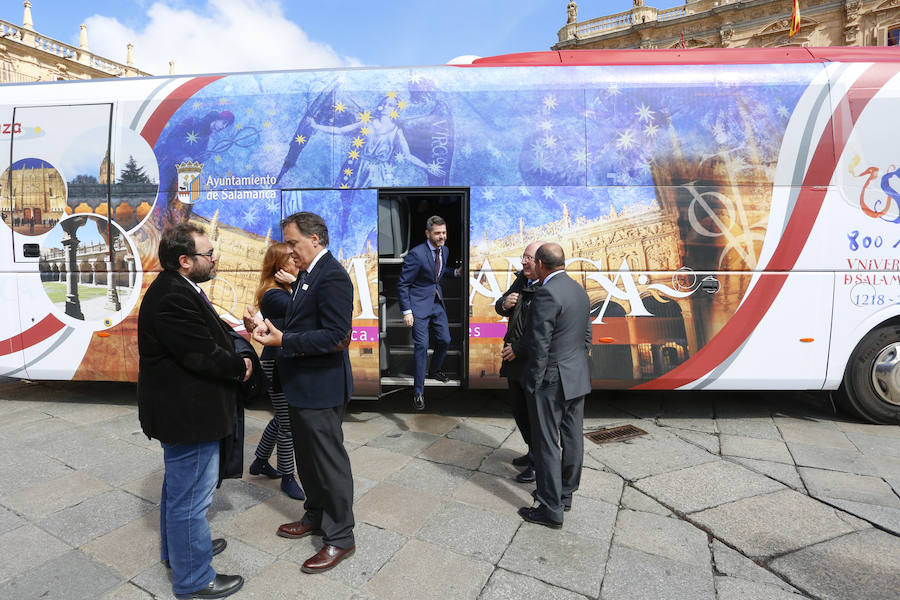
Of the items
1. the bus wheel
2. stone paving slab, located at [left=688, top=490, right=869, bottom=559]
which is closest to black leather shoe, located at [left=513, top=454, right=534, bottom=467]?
stone paving slab, located at [left=688, top=490, right=869, bottom=559]

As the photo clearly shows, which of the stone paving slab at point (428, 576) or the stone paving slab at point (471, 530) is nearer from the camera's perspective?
the stone paving slab at point (428, 576)

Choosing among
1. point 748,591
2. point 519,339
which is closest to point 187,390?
point 519,339

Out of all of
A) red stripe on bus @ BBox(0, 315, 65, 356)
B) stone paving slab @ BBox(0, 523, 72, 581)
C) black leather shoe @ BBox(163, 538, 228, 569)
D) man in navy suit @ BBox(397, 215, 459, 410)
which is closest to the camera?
stone paving slab @ BBox(0, 523, 72, 581)

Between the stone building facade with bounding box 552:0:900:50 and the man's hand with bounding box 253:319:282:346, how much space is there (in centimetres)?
3225

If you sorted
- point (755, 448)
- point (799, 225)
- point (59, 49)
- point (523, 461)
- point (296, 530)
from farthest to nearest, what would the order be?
1. point (59, 49)
2. point (799, 225)
3. point (755, 448)
4. point (523, 461)
5. point (296, 530)

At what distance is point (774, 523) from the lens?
3287 mm

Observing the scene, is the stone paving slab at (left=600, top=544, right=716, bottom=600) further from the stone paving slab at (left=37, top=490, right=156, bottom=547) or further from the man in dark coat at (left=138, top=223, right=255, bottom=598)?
the stone paving slab at (left=37, top=490, right=156, bottom=547)

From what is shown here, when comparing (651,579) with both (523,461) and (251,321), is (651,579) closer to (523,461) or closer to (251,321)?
(523,461)

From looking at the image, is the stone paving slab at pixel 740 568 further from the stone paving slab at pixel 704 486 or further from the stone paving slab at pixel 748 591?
the stone paving slab at pixel 704 486

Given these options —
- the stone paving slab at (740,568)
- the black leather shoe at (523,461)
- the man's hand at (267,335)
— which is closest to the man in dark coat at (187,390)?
the man's hand at (267,335)

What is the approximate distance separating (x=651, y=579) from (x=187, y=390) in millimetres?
2475

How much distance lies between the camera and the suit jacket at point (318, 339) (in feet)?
8.50

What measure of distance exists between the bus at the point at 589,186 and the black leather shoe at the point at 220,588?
8.27 ft

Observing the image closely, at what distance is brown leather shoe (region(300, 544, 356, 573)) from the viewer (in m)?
2.71
